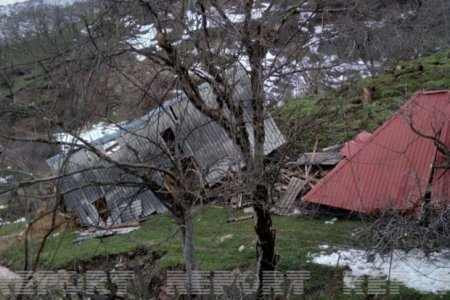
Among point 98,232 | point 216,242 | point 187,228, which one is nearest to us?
point 187,228

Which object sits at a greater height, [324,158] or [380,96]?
[380,96]

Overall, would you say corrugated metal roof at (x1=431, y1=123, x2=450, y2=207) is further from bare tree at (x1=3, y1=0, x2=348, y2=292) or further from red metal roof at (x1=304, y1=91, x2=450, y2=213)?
bare tree at (x1=3, y1=0, x2=348, y2=292)

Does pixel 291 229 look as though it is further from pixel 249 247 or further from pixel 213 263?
pixel 213 263

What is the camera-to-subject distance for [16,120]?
575 cm

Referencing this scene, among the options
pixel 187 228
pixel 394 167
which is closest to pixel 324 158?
pixel 394 167

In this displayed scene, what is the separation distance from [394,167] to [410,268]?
2.71 metres

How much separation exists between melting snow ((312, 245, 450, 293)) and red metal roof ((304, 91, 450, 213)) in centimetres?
108

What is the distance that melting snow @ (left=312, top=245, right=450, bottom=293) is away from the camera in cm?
772

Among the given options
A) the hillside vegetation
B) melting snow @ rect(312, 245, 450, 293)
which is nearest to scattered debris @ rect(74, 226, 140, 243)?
the hillside vegetation

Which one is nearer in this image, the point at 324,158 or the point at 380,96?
the point at 324,158

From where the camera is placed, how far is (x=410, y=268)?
26.9ft

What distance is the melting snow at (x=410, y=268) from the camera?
7.72 metres

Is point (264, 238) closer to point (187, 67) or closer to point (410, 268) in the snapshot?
point (187, 67)

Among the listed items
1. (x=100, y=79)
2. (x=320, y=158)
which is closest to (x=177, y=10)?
(x=100, y=79)
